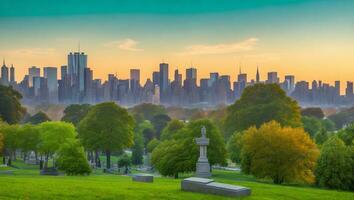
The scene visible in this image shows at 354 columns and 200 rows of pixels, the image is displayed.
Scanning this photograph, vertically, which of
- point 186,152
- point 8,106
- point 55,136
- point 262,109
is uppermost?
point 8,106

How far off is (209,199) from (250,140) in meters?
22.9

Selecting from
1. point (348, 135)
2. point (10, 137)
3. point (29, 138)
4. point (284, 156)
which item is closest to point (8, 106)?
point (10, 137)

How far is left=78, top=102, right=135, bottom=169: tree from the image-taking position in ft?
216

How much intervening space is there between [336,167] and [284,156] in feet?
16.8

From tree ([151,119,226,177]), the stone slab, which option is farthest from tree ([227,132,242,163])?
the stone slab

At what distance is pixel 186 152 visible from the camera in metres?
49.0

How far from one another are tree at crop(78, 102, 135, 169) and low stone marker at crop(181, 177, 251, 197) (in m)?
42.0

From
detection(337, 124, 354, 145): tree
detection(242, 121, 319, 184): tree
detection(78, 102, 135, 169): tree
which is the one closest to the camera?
detection(242, 121, 319, 184): tree

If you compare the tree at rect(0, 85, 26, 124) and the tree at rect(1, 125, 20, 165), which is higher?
the tree at rect(0, 85, 26, 124)

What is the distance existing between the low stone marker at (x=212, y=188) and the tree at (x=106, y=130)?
1652 inches

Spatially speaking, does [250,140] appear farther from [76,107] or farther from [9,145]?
[76,107]

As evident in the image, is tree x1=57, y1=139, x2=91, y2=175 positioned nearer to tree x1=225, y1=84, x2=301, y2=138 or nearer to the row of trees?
the row of trees

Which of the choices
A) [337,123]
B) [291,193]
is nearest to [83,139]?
[291,193]

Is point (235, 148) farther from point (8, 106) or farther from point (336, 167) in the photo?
point (8, 106)
